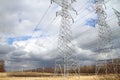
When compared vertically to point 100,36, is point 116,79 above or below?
below

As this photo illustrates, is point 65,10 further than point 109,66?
No

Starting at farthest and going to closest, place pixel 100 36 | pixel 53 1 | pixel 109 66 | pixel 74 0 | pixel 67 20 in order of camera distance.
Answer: pixel 109 66
pixel 100 36
pixel 67 20
pixel 74 0
pixel 53 1

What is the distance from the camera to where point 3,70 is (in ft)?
407

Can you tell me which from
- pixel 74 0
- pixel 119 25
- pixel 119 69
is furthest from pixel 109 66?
pixel 74 0

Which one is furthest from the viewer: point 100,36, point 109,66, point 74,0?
point 109,66

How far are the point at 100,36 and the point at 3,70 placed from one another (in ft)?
305

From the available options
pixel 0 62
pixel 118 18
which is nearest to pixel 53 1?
pixel 118 18

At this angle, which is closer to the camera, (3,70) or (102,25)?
(102,25)

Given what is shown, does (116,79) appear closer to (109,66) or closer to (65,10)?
(65,10)

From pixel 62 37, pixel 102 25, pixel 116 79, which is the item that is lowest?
pixel 116 79

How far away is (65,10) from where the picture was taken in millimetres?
36438

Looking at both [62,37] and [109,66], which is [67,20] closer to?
[62,37]

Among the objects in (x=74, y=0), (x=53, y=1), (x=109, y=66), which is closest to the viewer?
(x=53, y=1)

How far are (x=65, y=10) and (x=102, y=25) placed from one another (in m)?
7.99
